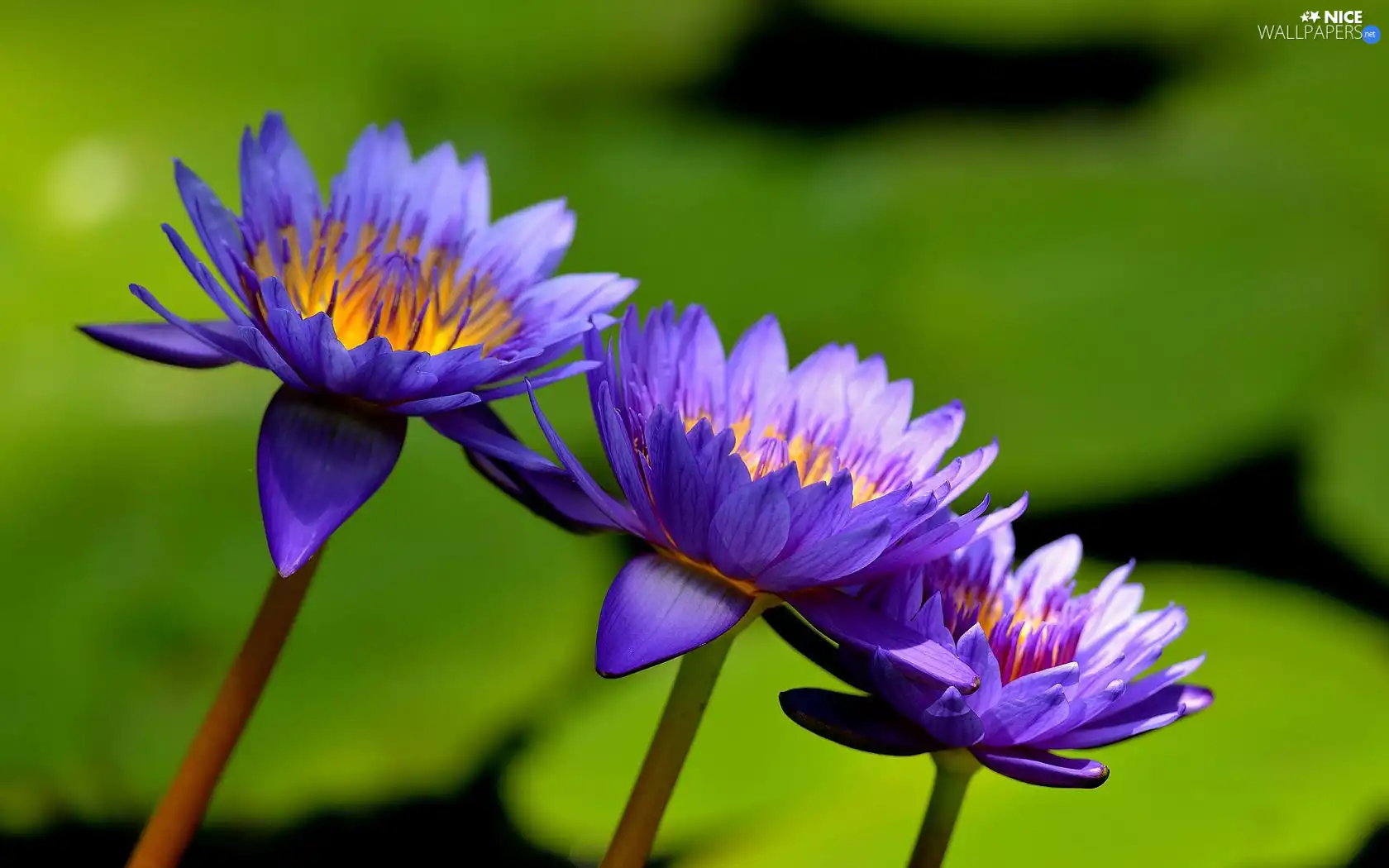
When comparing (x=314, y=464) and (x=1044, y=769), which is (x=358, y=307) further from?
(x=1044, y=769)

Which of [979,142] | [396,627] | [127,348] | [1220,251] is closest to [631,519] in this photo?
[127,348]

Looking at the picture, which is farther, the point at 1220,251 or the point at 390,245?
the point at 1220,251

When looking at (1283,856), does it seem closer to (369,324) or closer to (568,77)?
(369,324)

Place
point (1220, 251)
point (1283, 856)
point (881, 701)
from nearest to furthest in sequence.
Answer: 1. point (881, 701)
2. point (1283, 856)
3. point (1220, 251)

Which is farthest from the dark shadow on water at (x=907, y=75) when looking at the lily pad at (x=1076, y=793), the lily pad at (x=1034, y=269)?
the lily pad at (x=1076, y=793)

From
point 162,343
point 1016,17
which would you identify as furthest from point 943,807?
point 1016,17

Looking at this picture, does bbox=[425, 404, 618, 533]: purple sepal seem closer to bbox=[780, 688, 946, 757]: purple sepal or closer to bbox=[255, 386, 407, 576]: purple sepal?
bbox=[255, 386, 407, 576]: purple sepal

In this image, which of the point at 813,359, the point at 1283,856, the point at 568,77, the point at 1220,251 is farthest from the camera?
the point at 568,77

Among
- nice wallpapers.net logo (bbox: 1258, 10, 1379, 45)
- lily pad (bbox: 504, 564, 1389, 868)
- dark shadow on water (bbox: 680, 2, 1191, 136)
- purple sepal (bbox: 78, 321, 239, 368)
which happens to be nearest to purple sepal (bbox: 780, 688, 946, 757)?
purple sepal (bbox: 78, 321, 239, 368)
